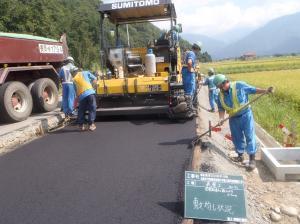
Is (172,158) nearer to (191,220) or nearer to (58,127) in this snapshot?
(191,220)

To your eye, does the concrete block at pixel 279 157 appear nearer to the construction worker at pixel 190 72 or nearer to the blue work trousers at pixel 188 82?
the construction worker at pixel 190 72

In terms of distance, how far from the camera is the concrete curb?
6.16m

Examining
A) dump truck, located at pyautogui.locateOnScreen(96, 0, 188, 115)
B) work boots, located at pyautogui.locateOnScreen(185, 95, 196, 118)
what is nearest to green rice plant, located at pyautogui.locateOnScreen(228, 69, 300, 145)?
work boots, located at pyautogui.locateOnScreen(185, 95, 196, 118)

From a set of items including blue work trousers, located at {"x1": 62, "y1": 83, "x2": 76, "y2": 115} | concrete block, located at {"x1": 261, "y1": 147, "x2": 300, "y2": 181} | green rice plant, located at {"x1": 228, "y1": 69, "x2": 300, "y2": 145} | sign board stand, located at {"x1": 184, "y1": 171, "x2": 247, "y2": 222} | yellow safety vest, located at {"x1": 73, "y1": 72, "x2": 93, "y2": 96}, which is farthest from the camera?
blue work trousers, located at {"x1": 62, "y1": 83, "x2": 76, "y2": 115}

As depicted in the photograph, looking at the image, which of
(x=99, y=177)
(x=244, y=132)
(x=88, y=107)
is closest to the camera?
(x=99, y=177)

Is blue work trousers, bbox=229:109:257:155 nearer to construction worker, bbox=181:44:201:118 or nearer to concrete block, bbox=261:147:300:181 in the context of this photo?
concrete block, bbox=261:147:300:181

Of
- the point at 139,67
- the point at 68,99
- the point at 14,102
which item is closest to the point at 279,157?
the point at 139,67

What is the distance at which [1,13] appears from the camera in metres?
19.7

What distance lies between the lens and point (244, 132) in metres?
4.80

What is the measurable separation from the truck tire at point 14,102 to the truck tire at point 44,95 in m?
0.52

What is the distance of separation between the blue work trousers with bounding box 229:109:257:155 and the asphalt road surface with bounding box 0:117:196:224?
68cm

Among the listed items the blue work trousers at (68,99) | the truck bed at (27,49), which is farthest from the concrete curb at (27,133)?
the truck bed at (27,49)

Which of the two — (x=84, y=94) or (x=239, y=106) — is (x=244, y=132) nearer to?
(x=239, y=106)

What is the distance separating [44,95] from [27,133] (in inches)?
101
